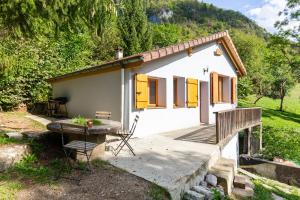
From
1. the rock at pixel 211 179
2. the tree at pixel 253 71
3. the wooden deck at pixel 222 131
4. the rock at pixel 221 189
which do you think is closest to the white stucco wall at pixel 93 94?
the wooden deck at pixel 222 131

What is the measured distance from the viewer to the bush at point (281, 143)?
11898 mm

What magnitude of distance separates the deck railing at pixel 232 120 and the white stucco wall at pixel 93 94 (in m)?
3.17

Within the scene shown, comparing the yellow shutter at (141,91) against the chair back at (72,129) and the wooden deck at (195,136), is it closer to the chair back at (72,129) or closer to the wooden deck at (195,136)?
the wooden deck at (195,136)

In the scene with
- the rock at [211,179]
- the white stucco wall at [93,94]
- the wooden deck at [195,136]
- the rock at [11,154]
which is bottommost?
the rock at [211,179]

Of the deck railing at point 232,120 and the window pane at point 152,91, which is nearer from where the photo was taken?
the deck railing at point 232,120

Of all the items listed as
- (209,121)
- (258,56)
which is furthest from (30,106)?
(258,56)

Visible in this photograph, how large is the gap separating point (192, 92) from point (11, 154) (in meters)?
7.35

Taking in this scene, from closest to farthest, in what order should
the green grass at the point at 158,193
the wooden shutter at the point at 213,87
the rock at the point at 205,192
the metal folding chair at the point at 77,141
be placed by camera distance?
1. the green grass at the point at 158,193
2. the rock at the point at 205,192
3. the metal folding chair at the point at 77,141
4. the wooden shutter at the point at 213,87

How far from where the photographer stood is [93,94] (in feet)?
32.6

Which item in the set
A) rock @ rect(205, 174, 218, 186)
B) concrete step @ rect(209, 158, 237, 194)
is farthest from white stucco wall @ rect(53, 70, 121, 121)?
rock @ rect(205, 174, 218, 186)

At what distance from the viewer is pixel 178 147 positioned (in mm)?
7020

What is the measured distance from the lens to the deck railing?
7471mm

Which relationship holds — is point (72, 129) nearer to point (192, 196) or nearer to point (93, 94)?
point (192, 196)

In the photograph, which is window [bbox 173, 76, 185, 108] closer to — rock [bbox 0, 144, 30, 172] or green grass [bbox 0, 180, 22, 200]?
rock [bbox 0, 144, 30, 172]
